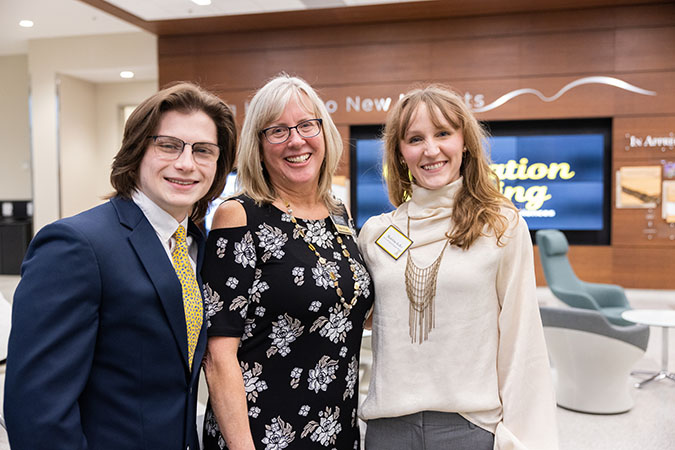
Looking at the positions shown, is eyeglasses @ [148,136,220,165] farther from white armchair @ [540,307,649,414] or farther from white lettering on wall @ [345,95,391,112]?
white lettering on wall @ [345,95,391,112]

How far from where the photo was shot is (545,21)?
7.54m

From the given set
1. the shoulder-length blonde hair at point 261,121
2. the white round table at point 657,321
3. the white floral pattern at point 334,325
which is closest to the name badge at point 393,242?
the white floral pattern at point 334,325

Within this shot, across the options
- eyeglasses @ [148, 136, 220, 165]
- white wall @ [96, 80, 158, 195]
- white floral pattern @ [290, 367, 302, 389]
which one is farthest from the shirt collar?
white wall @ [96, 80, 158, 195]

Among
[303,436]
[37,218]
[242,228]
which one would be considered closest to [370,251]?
[242,228]

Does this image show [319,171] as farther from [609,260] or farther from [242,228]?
[609,260]

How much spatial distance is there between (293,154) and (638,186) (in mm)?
7207

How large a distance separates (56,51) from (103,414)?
34.8 feet

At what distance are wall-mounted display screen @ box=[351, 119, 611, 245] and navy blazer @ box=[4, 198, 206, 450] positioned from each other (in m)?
6.58

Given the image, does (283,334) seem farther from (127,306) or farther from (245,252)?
(127,306)

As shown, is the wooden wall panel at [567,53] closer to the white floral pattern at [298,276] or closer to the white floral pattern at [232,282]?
the white floral pattern at [298,276]

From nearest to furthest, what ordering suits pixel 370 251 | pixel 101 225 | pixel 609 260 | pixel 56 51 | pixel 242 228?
pixel 101 225 → pixel 242 228 → pixel 370 251 → pixel 609 260 → pixel 56 51

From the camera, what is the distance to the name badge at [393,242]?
5.19 feet

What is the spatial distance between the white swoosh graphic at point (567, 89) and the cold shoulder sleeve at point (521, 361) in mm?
6668

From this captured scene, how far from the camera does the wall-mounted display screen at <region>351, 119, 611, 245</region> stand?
7625mm
